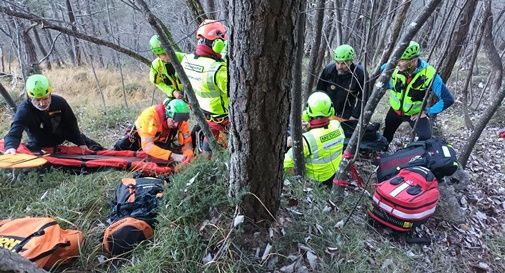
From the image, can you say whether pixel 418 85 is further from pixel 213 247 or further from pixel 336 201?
pixel 213 247

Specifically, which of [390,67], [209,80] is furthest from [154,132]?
[390,67]

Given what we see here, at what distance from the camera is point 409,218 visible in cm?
350

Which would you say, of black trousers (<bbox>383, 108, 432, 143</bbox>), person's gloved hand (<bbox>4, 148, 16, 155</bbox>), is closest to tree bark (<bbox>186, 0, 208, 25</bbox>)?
person's gloved hand (<bbox>4, 148, 16, 155</bbox>)

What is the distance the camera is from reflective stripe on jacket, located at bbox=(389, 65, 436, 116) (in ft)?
15.8

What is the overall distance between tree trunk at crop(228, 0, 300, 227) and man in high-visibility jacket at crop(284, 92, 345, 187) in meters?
1.54

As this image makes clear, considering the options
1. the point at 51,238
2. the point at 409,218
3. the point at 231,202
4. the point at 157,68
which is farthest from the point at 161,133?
the point at 409,218

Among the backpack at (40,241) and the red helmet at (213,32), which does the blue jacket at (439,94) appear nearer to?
the red helmet at (213,32)

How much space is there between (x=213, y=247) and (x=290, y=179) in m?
1.13

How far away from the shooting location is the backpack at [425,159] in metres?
3.98

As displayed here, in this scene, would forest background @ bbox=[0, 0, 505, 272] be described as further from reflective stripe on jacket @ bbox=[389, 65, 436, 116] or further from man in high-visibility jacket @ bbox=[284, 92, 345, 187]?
reflective stripe on jacket @ bbox=[389, 65, 436, 116]

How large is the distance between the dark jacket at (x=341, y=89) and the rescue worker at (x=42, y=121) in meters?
3.69

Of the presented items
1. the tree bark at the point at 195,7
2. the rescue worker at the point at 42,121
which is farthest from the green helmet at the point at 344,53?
the rescue worker at the point at 42,121

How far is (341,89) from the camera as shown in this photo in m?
5.51

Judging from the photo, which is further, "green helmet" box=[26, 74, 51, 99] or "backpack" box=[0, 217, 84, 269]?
"green helmet" box=[26, 74, 51, 99]
